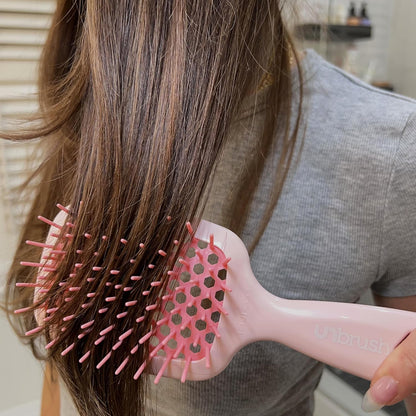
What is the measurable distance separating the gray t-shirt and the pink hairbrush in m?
0.11

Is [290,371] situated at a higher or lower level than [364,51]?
lower

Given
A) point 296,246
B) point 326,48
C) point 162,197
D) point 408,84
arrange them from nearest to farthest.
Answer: point 162,197
point 296,246
point 408,84
point 326,48

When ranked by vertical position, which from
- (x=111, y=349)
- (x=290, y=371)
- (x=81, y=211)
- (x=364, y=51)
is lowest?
(x=290, y=371)

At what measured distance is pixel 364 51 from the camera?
1.56 meters

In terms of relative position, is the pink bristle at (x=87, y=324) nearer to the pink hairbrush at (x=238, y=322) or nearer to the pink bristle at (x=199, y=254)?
the pink hairbrush at (x=238, y=322)

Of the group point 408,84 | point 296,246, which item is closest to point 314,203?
point 296,246

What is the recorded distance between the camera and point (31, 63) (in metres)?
1.38

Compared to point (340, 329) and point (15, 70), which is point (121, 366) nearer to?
point (340, 329)

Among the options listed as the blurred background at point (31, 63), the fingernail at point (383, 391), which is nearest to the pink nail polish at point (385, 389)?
the fingernail at point (383, 391)

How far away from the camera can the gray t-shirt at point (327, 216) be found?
474 mm

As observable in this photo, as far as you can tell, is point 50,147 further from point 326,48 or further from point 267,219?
point 326,48

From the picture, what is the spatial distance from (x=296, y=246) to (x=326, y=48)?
1222mm

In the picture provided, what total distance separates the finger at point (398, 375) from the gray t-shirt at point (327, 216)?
0.51 ft

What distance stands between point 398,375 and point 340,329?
2.1 inches
